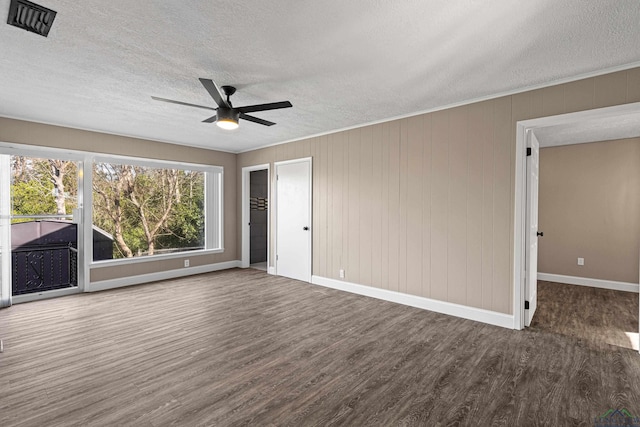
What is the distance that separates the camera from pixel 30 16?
199 cm

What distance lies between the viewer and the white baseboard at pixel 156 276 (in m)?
4.93

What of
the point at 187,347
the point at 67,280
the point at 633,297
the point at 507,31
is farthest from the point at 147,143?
the point at 633,297

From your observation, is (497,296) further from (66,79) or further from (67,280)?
(67,280)

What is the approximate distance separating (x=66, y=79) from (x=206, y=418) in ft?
10.5

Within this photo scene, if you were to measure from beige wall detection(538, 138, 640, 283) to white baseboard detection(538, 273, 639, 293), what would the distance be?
66 mm

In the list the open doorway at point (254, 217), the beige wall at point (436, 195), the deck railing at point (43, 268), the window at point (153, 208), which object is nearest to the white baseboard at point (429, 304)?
the beige wall at point (436, 195)

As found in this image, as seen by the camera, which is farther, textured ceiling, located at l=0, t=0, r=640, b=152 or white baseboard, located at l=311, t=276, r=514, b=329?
white baseboard, located at l=311, t=276, r=514, b=329

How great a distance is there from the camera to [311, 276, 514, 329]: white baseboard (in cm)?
343

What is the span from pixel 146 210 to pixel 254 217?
88.8 inches

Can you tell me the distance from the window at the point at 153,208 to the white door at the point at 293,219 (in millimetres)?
1478

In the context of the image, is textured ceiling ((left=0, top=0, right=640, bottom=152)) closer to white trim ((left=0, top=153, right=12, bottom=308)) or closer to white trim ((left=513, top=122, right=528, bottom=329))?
white trim ((left=513, top=122, right=528, bottom=329))

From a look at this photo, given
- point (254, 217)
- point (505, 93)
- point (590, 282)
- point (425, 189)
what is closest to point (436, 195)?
point (425, 189)

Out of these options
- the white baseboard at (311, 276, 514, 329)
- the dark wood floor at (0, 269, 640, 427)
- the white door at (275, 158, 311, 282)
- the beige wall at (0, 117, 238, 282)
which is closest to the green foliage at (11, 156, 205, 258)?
the beige wall at (0, 117, 238, 282)

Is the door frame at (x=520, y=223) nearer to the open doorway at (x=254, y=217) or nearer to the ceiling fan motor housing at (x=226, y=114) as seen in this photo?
the ceiling fan motor housing at (x=226, y=114)
